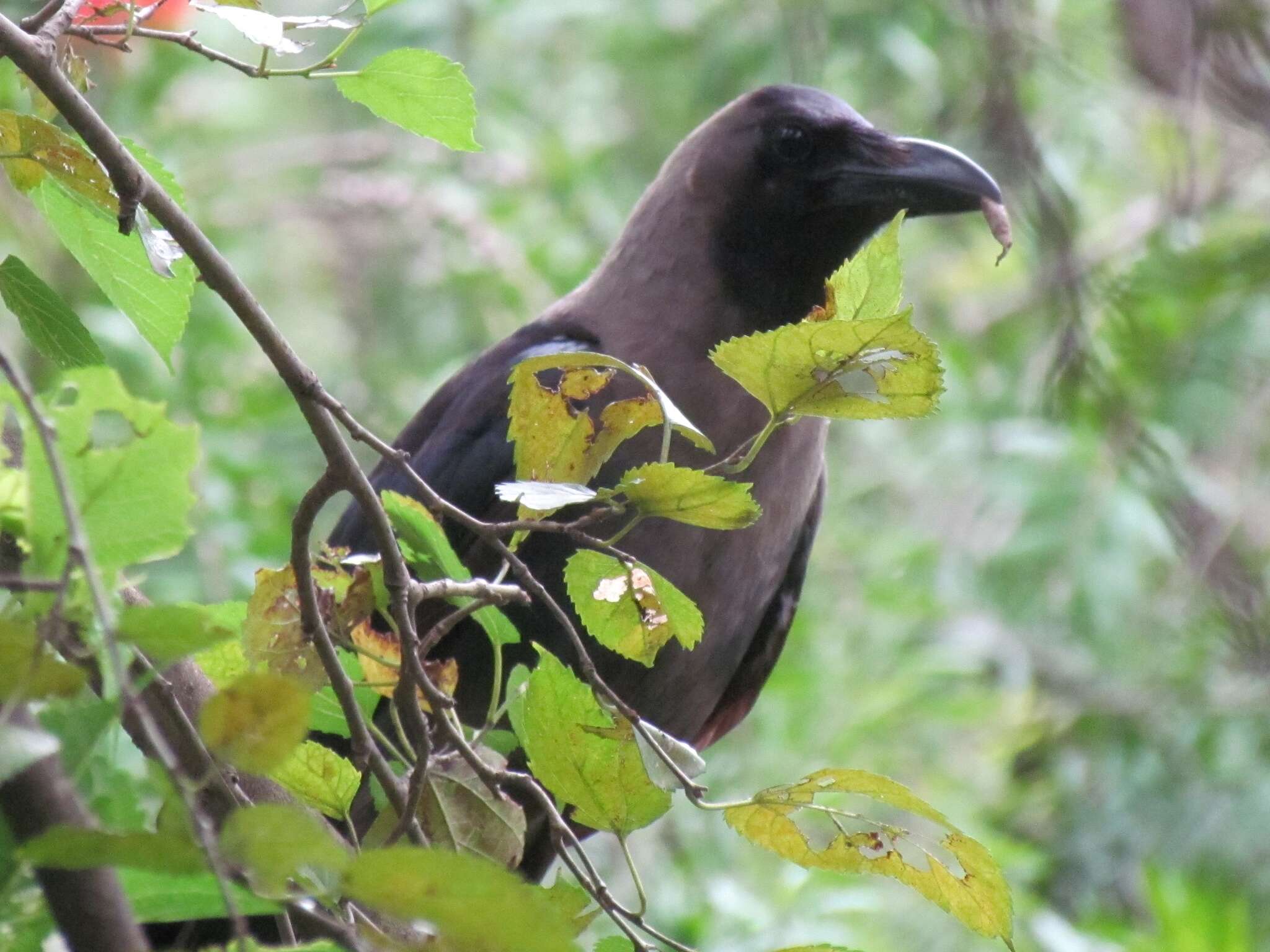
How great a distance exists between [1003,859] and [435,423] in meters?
2.25

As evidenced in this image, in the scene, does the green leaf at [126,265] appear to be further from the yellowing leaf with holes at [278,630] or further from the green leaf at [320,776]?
the green leaf at [320,776]

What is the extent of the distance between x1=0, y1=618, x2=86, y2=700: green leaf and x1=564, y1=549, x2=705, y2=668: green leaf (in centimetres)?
46

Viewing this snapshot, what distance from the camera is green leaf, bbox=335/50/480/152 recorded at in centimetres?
123

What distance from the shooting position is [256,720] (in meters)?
0.77

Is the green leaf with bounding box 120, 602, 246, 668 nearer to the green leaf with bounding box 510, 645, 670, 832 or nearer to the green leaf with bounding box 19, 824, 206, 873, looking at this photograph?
the green leaf with bounding box 19, 824, 206, 873

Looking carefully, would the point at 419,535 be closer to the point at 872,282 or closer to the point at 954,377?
the point at 872,282

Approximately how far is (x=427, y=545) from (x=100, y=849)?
0.59 meters

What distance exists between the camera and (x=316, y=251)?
7961 millimetres

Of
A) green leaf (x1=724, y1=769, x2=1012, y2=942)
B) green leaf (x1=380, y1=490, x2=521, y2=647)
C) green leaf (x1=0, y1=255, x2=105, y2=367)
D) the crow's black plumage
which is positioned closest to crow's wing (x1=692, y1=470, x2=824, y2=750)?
the crow's black plumage

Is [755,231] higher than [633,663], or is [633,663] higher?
[755,231]

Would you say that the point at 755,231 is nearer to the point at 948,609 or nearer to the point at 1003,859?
the point at 1003,859

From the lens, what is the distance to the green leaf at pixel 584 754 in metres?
1.14

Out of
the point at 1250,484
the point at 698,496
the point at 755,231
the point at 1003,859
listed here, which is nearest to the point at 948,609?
the point at 1003,859

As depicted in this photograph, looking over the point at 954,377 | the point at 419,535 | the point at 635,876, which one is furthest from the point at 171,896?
the point at 954,377
